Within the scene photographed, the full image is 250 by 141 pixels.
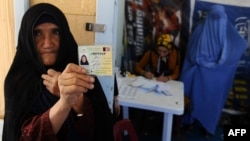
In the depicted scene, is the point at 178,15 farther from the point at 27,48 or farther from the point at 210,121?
the point at 27,48

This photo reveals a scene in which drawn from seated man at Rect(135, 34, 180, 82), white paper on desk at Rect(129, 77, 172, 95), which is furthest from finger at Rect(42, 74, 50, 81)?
seated man at Rect(135, 34, 180, 82)

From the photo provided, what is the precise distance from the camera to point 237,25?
2.83m

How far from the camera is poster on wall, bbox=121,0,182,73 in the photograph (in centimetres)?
285

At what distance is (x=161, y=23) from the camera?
115 inches

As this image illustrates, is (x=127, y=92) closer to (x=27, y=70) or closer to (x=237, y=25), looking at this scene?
(x=27, y=70)

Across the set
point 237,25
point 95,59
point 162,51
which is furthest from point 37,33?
point 237,25

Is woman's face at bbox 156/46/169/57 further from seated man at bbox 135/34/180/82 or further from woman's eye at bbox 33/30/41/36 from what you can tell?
woman's eye at bbox 33/30/41/36

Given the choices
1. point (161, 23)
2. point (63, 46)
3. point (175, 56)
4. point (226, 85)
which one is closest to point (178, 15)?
point (161, 23)

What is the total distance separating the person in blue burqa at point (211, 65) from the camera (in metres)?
2.64

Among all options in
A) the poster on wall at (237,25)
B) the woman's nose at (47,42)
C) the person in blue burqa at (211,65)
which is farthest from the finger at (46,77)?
the poster on wall at (237,25)

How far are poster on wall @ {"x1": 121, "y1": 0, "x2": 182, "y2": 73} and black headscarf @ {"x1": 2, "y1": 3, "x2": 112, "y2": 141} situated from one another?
6.14ft

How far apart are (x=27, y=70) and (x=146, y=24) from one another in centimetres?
202

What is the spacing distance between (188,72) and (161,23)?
23.4 inches

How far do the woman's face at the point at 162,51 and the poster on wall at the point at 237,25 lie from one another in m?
0.40
